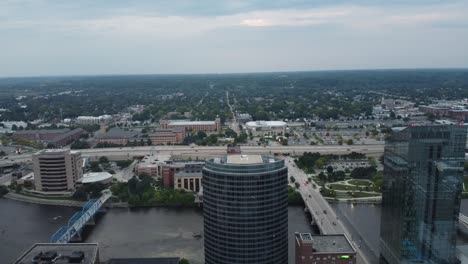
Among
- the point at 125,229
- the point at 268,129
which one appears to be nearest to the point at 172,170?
the point at 125,229

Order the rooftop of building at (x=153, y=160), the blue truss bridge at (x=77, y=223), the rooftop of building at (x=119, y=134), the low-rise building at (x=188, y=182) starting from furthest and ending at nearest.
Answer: the rooftop of building at (x=119, y=134) → the rooftop of building at (x=153, y=160) → the low-rise building at (x=188, y=182) → the blue truss bridge at (x=77, y=223)

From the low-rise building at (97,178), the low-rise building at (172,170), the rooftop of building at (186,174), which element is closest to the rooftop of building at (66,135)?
the low-rise building at (97,178)

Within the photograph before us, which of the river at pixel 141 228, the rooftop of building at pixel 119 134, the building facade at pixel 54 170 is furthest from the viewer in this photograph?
the rooftop of building at pixel 119 134

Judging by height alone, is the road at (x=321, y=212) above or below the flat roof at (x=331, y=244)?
below

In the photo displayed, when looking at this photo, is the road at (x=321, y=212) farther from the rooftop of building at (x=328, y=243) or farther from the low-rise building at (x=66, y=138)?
the low-rise building at (x=66, y=138)

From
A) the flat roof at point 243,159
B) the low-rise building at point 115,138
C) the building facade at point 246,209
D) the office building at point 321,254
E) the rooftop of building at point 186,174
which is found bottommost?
the low-rise building at point 115,138

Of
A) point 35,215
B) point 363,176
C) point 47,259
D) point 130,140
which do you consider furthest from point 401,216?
point 130,140

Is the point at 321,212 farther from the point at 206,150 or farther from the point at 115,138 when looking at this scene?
the point at 115,138
